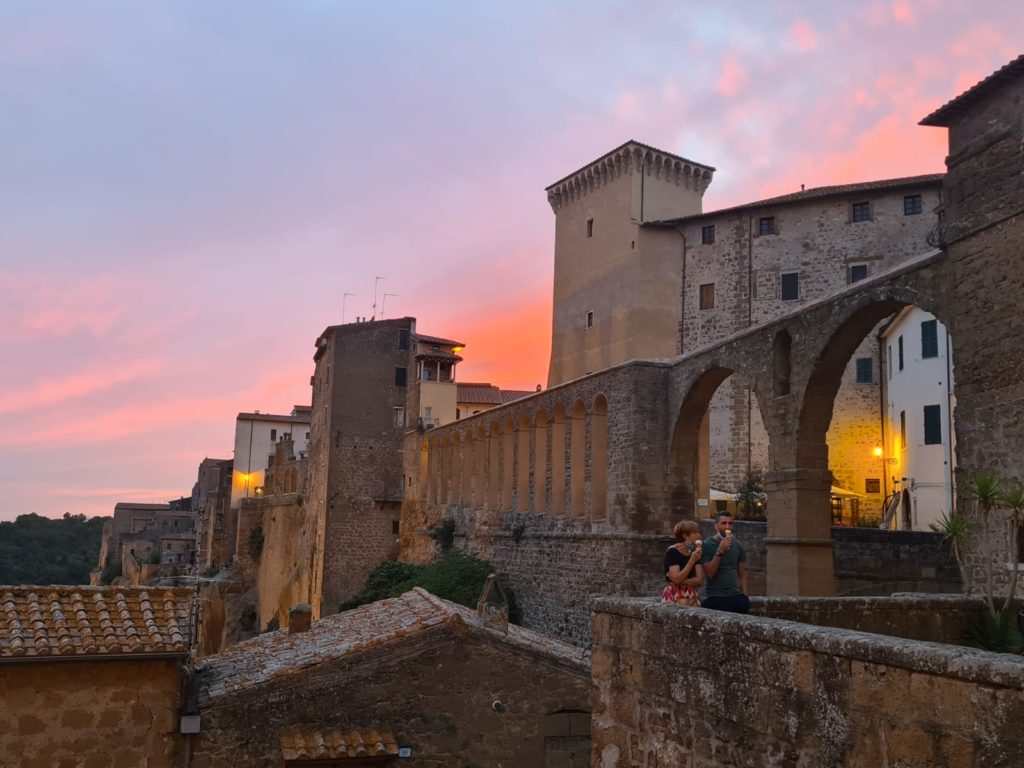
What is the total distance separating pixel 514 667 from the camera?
12.8 m

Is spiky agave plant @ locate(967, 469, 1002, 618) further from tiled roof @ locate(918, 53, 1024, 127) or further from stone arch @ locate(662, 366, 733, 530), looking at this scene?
stone arch @ locate(662, 366, 733, 530)

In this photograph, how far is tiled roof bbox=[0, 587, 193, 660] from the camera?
10461mm

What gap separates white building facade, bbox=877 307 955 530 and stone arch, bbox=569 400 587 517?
1189 centimetres

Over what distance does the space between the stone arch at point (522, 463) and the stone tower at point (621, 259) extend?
1397 centimetres

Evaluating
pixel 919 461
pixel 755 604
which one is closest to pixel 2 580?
pixel 919 461

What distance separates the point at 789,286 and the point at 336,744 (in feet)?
108

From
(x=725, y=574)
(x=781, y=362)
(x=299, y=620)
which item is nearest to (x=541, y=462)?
(x=781, y=362)

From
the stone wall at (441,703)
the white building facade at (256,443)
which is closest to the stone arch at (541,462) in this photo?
the stone wall at (441,703)

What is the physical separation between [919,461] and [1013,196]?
70.0 feet

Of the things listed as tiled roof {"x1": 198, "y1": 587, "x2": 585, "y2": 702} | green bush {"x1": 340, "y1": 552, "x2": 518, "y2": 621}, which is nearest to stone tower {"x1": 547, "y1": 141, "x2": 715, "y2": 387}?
green bush {"x1": 340, "y1": 552, "x2": 518, "y2": 621}

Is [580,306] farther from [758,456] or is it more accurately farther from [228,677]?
[228,677]

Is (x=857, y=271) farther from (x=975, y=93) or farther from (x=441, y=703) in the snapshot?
(x=441, y=703)

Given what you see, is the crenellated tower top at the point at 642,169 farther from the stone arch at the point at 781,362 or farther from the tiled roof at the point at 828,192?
the stone arch at the point at 781,362

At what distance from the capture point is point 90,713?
1062 cm
